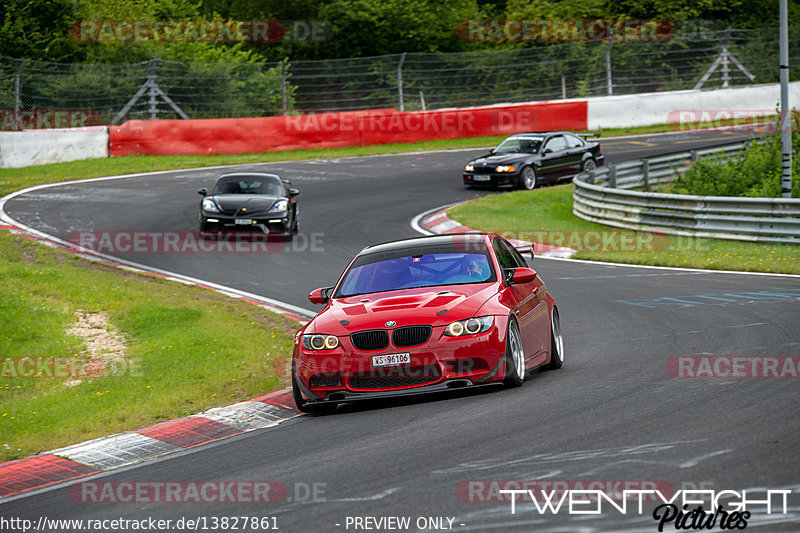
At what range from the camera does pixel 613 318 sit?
1320 cm

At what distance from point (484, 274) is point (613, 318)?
3.88 m

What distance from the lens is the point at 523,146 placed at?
30.1 metres

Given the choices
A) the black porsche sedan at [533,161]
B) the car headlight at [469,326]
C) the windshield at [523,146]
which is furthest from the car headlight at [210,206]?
the car headlight at [469,326]

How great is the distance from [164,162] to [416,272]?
24.9 m

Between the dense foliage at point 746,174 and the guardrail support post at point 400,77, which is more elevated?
the guardrail support post at point 400,77

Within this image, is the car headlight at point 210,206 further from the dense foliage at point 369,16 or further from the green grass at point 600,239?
the dense foliage at point 369,16

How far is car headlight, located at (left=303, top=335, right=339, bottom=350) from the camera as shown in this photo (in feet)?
29.3

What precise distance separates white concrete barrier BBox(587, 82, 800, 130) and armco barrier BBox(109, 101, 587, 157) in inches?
51.2

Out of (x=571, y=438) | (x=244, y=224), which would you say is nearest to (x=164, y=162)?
(x=244, y=224)

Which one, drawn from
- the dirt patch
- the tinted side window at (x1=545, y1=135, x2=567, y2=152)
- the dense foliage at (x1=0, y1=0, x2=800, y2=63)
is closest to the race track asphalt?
the dirt patch

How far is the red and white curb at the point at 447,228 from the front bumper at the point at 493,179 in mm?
2591

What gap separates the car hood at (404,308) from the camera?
8875 mm

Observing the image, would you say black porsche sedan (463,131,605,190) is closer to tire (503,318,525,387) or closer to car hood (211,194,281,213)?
car hood (211,194,281,213)

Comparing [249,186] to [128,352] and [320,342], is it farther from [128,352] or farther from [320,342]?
[320,342]
